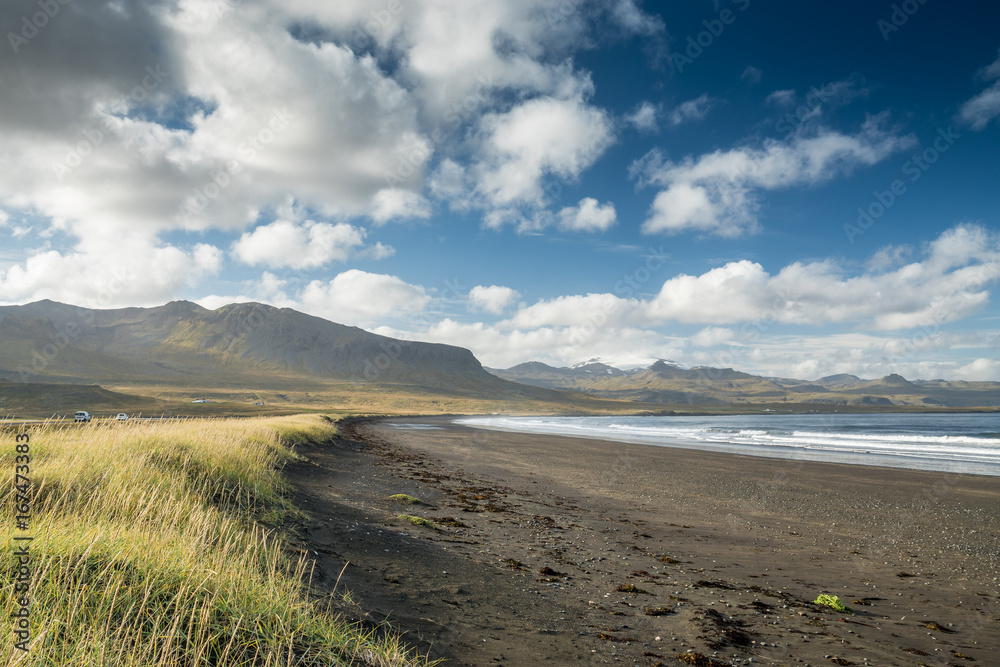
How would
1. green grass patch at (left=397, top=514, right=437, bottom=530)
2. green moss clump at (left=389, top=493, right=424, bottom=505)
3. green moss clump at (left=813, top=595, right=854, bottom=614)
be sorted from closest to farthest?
1. green moss clump at (left=813, top=595, right=854, bottom=614)
2. green grass patch at (left=397, top=514, right=437, bottom=530)
3. green moss clump at (left=389, top=493, right=424, bottom=505)

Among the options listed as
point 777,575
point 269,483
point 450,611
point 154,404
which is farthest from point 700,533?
point 154,404

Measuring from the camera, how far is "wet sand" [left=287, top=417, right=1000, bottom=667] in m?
5.41

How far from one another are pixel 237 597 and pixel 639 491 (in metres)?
14.9

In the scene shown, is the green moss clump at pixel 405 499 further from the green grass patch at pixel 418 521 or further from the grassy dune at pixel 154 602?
the grassy dune at pixel 154 602

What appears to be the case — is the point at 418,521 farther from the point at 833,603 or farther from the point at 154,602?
the point at 833,603

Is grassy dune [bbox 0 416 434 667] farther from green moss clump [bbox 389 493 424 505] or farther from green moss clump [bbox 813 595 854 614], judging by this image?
green moss clump [bbox 389 493 424 505]

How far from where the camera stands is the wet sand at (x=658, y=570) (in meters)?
5.41

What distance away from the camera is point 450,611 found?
5.70 meters

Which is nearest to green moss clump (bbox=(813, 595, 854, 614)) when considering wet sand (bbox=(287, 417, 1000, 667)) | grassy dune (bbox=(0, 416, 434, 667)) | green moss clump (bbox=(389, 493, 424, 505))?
wet sand (bbox=(287, 417, 1000, 667))

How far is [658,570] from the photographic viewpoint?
8.08 m

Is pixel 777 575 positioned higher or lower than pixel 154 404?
higher

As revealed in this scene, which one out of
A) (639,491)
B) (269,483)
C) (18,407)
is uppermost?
(269,483)

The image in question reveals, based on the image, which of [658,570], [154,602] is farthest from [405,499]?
[154,602]

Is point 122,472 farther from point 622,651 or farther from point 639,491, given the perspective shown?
point 639,491
